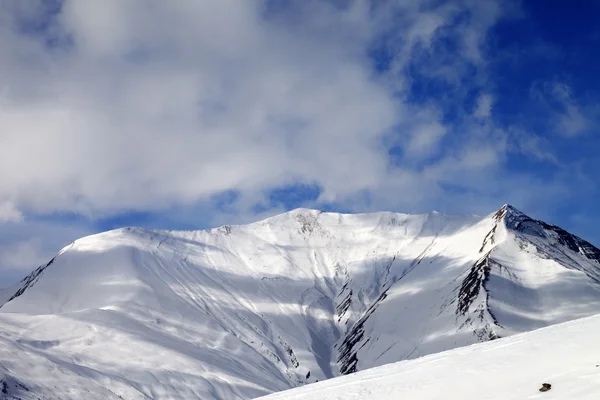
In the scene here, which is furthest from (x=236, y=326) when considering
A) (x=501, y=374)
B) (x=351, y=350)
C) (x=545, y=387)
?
(x=545, y=387)

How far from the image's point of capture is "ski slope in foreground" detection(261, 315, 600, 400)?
48.5 feet

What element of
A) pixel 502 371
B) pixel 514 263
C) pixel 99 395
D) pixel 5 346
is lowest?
pixel 502 371

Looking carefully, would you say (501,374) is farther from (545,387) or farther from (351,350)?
(351,350)

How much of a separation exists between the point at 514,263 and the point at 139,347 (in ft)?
408

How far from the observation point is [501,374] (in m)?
17.7

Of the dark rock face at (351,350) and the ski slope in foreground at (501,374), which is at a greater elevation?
the dark rock face at (351,350)

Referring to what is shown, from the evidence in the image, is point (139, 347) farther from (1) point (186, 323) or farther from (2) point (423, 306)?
(2) point (423, 306)

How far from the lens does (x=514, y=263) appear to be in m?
165

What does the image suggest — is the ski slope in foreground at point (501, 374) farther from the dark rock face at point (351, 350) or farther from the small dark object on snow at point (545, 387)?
the dark rock face at point (351, 350)

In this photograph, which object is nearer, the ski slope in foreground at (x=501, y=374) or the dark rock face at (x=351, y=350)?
the ski slope in foreground at (x=501, y=374)

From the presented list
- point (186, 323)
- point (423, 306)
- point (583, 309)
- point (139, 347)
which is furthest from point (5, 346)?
point (583, 309)

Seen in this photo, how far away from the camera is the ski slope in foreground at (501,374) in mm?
14794

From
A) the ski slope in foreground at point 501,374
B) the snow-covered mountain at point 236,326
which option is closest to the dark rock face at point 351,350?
the snow-covered mountain at point 236,326

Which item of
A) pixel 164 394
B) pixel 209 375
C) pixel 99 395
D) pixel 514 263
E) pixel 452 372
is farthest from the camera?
pixel 514 263
